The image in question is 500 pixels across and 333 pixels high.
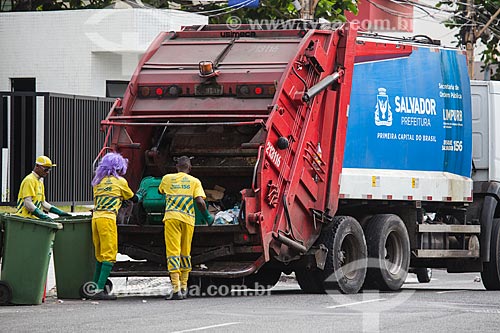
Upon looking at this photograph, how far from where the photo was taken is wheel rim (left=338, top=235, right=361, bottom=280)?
14.8 metres

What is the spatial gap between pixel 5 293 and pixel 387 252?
4941 millimetres

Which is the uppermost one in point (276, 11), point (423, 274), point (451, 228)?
point (276, 11)

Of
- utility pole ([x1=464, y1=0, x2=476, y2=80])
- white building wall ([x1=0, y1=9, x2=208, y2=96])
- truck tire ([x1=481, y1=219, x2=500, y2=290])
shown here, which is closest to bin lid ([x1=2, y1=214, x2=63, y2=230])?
truck tire ([x1=481, y1=219, x2=500, y2=290])

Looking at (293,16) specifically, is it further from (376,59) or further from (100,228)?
(100,228)

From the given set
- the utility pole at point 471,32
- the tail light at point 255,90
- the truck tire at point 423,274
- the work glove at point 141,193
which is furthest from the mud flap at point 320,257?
the utility pole at point 471,32

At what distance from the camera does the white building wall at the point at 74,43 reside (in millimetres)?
24547

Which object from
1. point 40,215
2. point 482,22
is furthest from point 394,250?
point 482,22

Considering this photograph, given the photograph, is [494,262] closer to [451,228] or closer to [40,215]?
[451,228]

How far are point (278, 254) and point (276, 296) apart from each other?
0.62m

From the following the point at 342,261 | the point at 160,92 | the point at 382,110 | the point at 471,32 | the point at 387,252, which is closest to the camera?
the point at 160,92

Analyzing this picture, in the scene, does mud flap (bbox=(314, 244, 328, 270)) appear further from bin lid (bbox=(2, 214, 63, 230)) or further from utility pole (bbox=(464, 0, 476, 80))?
utility pole (bbox=(464, 0, 476, 80))

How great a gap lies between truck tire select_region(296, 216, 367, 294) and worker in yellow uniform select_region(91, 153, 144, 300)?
231cm

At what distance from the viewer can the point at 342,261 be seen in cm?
1476

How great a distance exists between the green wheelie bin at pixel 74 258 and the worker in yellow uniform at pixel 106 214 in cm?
16
